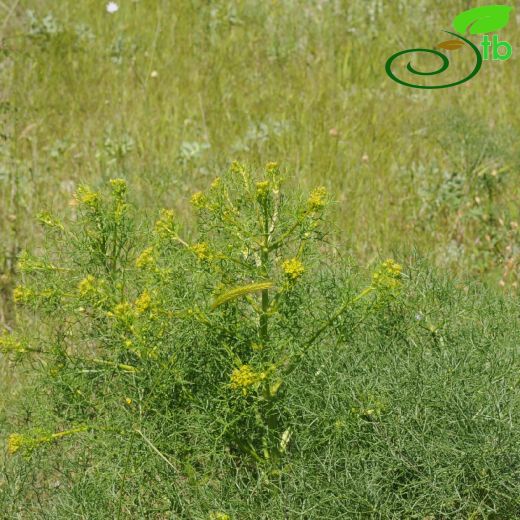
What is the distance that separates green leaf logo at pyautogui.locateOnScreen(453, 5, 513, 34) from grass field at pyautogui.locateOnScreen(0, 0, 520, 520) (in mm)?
89

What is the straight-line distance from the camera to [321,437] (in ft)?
7.94

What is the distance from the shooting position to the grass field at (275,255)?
2.31 metres

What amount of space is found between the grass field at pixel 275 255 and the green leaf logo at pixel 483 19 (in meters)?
0.09

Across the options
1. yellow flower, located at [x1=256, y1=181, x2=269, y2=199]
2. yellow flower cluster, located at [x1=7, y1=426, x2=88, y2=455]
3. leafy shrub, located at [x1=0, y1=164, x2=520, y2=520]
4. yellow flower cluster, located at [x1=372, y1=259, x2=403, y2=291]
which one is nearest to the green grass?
leafy shrub, located at [x1=0, y1=164, x2=520, y2=520]

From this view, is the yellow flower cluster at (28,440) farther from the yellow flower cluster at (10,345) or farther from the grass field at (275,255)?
the yellow flower cluster at (10,345)

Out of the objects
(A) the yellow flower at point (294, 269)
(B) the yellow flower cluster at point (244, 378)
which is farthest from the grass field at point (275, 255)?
(B) the yellow flower cluster at point (244, 378)

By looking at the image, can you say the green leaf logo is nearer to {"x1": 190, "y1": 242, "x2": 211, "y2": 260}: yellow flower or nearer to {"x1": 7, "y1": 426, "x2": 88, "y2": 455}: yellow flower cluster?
{"x1": 190, "y1": 242, "x2": 211, "y2": 260}: yellow flower

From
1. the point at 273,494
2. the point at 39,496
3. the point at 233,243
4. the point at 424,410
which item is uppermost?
the point at 233,243

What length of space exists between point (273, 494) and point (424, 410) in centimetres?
43

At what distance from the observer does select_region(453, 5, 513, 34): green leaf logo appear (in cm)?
608

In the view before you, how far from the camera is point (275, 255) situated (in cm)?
265

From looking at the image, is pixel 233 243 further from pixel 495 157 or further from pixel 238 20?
pixel 238 20

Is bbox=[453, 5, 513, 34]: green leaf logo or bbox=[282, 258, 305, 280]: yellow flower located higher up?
bbox=[453, 5, 513, 34]: green leaf logo

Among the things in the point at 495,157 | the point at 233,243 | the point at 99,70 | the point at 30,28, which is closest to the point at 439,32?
the point at 495,157
